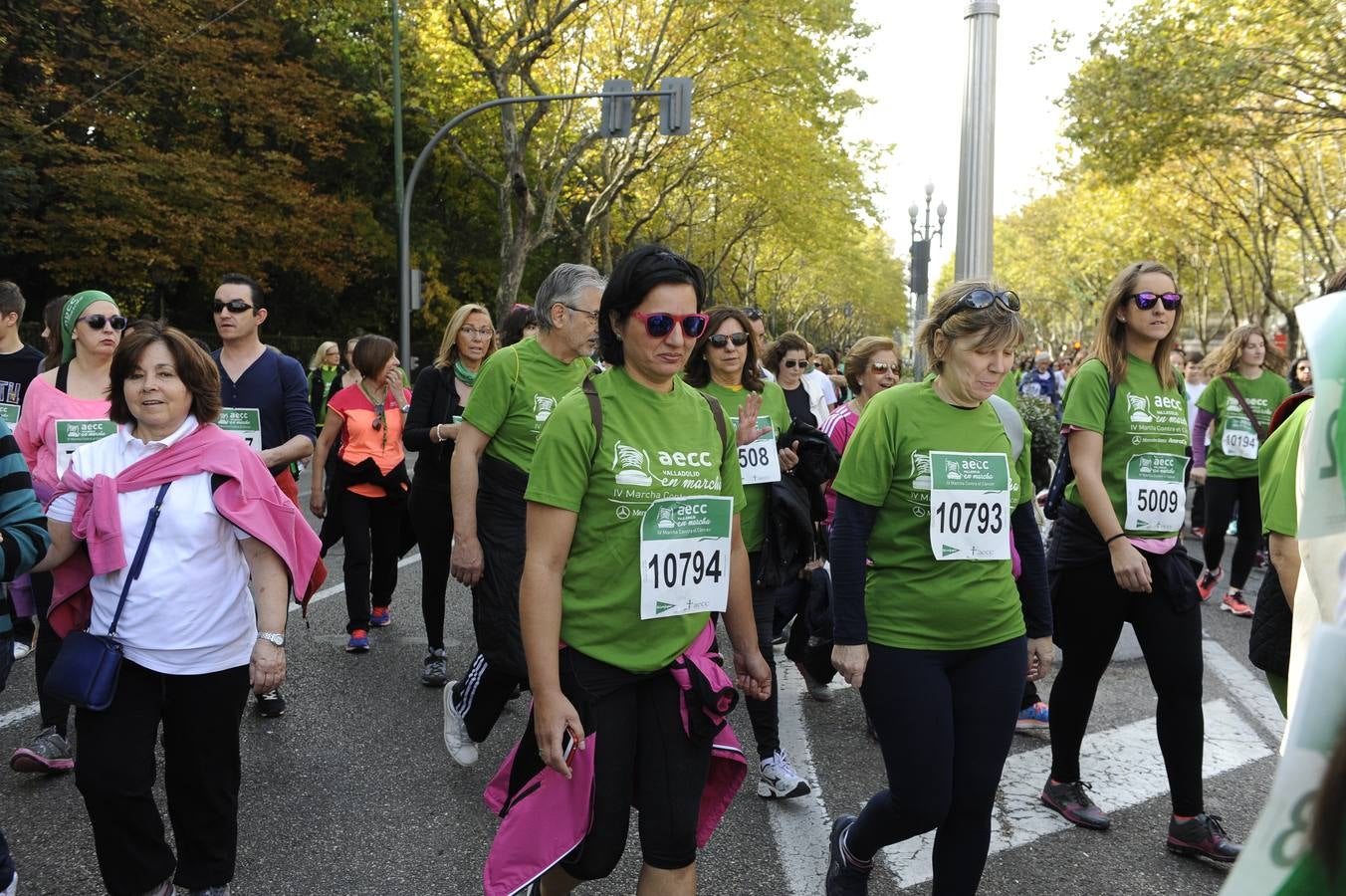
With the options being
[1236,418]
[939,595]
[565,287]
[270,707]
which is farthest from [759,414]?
[1236,418]

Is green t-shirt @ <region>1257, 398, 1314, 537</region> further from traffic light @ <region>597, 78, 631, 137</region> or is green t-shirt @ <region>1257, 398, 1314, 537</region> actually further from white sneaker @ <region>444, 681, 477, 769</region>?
traffic light @ <region>597, 78, 631, 137</region>

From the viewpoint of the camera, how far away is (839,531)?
3.09m

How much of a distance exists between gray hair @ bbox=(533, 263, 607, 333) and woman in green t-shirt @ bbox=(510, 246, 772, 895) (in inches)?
58.0

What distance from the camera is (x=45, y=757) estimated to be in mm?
4355

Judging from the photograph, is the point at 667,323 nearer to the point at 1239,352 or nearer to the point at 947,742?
the point at 947,742

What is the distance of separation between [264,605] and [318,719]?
7.38 feet

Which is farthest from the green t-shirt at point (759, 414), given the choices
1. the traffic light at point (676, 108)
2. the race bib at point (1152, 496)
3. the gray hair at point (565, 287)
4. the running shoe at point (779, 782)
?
the traffic light at point (676, 108)

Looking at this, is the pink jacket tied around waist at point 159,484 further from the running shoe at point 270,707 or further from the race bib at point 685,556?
the running shoe at point 270,707

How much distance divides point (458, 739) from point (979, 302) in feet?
8.59

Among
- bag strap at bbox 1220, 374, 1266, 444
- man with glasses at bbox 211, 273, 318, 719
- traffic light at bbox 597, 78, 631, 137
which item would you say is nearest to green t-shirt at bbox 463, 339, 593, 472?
man with glasses at bbox 211, 273, 318, 719

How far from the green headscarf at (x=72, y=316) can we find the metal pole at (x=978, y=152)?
6341mm

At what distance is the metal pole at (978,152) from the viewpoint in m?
8.84

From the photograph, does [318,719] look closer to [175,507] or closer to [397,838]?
[397,838]

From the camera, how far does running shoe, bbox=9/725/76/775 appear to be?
170 inches
